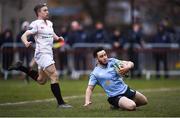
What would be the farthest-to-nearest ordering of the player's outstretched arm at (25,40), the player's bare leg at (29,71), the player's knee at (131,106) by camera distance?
1. the player's bare leg at (29,71)
2. the player's outstretched arm at (25,40)
3. the player's knee at (131,106)

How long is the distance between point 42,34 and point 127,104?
2.67m

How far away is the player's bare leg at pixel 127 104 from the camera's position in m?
15.6

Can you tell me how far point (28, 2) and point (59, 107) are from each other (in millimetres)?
Result: 13351

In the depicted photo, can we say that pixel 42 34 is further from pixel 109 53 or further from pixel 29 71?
pixel 109 53

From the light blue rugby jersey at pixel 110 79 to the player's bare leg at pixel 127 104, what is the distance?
9.8 inches

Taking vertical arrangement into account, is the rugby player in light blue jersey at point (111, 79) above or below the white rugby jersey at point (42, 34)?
below

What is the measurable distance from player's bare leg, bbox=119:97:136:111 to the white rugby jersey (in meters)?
2.21

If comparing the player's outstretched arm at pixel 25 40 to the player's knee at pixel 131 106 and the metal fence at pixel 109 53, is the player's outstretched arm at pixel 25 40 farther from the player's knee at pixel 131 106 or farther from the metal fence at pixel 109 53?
the metal fence at pixel 109 53

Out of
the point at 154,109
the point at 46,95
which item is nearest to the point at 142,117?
the point at 154,109

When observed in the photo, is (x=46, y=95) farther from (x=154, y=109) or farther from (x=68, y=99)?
(x=154, y=109)

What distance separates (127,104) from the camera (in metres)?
15.6

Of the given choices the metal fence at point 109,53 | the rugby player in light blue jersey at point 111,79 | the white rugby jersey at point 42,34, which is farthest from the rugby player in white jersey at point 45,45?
the metal fence at point 109,53

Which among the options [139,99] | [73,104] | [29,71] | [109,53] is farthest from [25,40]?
[109,53]

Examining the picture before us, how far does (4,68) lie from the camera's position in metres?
31.0
